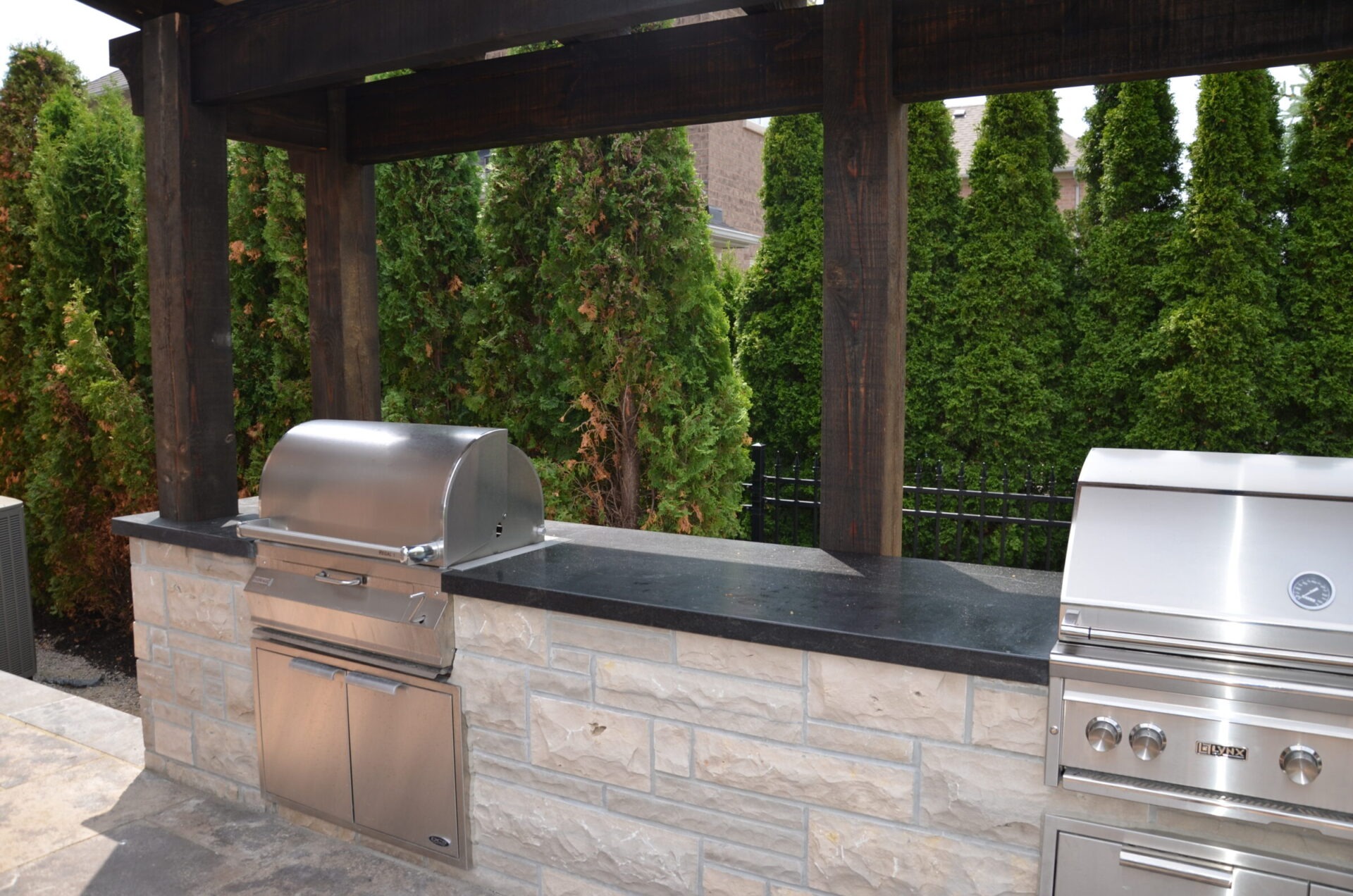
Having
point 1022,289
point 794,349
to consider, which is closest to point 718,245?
point 794,349

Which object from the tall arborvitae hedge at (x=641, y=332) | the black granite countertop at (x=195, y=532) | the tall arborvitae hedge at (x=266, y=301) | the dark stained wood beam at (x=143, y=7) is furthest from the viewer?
the tall arborvitae hedge at (x=266, y=301)

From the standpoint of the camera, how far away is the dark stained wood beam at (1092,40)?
230cm

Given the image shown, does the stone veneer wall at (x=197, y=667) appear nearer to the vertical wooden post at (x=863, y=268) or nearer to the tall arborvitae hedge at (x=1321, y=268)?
the vertical wooden post at (x=863, y=268)

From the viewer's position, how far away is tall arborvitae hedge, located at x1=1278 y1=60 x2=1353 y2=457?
5.57 metres

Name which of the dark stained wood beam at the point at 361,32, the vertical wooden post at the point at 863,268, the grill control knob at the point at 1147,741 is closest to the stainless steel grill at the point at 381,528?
the vertical wooden post at the point at 863,268

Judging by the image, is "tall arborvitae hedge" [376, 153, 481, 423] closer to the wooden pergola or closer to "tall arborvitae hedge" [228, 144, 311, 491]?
"tall arborvitae hedge" [228, 144, 311, 491]

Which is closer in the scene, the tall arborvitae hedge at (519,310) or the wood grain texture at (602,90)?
the wood grain texture at (602,90)

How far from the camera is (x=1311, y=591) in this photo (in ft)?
5.62

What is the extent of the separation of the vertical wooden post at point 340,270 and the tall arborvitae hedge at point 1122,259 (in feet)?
15.1

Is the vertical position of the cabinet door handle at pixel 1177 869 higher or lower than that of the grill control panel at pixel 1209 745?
lower

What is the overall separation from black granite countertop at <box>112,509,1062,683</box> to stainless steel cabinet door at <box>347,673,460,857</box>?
38cm

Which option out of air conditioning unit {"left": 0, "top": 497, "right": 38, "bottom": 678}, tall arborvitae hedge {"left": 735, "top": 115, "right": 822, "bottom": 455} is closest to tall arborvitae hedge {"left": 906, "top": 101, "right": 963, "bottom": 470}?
tall arborvitae hedge {"left": 735, "top": 115, "right": 822, "bottom": 455}

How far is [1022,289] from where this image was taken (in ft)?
21.3

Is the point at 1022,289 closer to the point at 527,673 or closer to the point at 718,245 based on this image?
the point at 527,673
